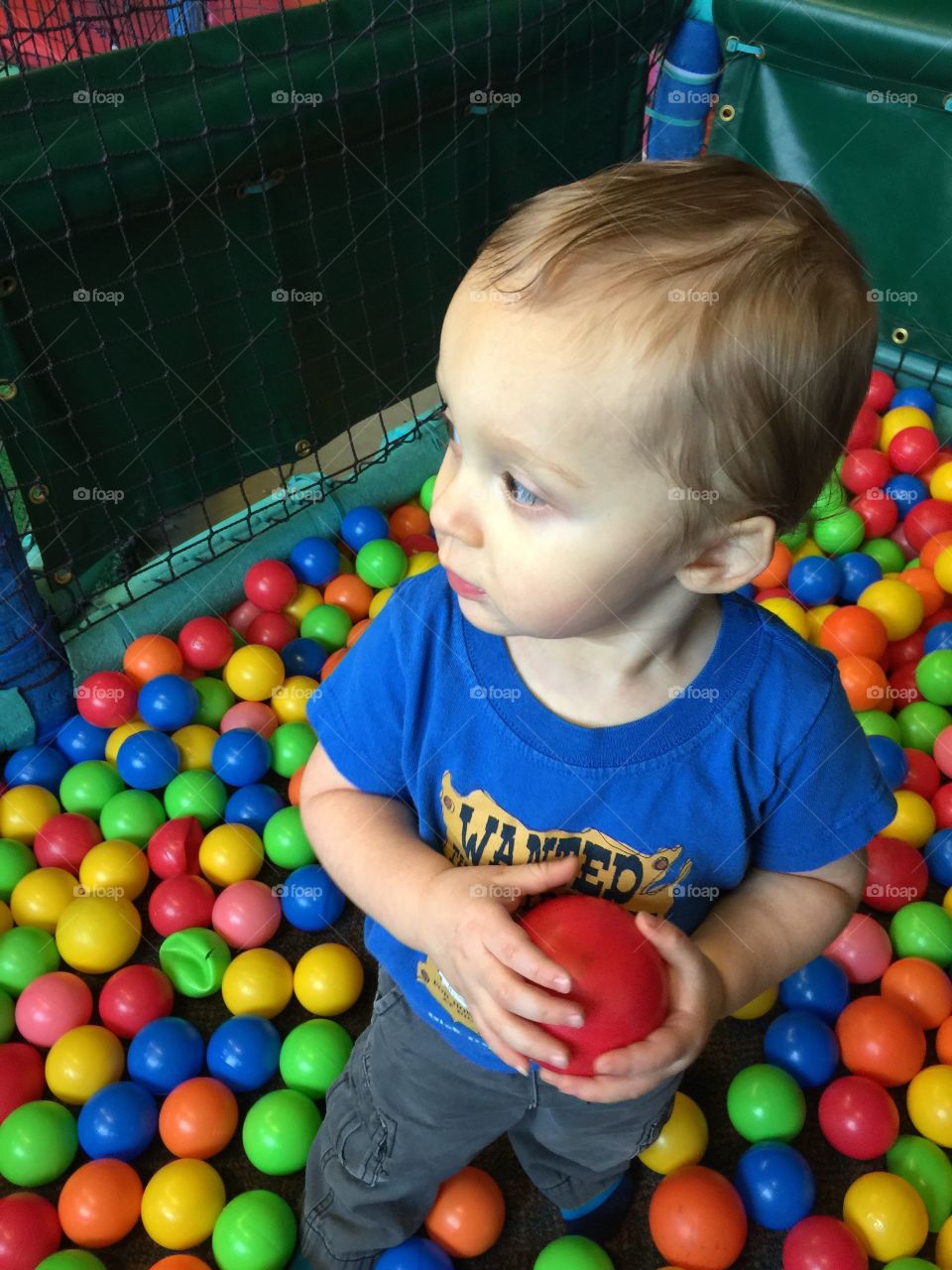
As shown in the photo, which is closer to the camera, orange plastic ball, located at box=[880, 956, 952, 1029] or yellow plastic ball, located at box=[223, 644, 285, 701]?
orange plastic ball, located at box=[880, 956, 952, 1029]

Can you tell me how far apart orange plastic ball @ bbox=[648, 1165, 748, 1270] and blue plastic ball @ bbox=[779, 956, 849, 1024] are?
26cm

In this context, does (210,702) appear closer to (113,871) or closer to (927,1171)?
(113,871)

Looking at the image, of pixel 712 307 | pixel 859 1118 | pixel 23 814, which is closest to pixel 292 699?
pixel 23 814

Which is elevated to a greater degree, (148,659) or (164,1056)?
(148,659)

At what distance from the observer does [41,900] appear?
138 cm

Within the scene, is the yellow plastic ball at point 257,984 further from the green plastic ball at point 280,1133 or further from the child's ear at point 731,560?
the child's ear at point 731,560

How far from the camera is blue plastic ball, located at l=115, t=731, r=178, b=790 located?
4.93 feet

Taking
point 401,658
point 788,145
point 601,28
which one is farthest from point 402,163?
point 401,658

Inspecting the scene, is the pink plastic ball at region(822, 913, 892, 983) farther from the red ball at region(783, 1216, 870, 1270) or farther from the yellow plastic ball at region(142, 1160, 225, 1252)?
the yellow plastic ball at region(142, 1160, 225, 1252)

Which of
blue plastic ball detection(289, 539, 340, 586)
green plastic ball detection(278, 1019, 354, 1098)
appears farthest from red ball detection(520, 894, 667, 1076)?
blue plastic ball detection(289, 539, 340, 586)

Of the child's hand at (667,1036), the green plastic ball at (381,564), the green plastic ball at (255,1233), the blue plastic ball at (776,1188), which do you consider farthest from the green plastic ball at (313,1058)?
the green plastic ball at (381,564)

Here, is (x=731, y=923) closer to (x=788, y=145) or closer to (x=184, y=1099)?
(x=184, y=1099)

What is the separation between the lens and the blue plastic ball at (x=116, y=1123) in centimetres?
116

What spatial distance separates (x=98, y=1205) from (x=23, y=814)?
21.9 inches
